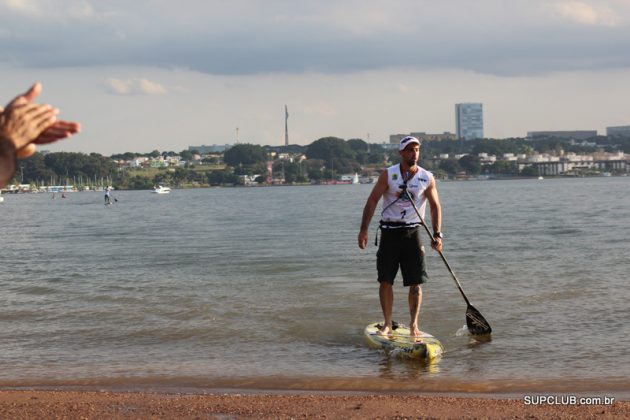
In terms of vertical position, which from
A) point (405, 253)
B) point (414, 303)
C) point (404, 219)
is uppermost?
point (404, 219)

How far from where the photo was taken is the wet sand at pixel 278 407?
22.7 ft

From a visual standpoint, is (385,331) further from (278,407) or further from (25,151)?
(25,151)

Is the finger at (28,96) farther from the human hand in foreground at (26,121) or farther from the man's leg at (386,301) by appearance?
the man's leg at (386,301)

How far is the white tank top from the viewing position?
31.9 feet

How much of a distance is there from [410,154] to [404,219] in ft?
2.62

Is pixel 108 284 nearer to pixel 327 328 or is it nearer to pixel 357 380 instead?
pixel 327 328

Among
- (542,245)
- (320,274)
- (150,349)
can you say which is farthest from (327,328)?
(542,245)

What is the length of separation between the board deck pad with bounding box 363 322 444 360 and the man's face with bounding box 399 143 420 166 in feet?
6.66

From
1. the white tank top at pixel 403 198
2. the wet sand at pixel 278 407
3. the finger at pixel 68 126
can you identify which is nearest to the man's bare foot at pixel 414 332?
the white tank top at pixel 403 198

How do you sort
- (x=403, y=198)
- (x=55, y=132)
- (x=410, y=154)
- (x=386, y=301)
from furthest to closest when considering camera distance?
(x=386, y=301), (x=403, y=198), (x=410, y=154), (x=55, y=132)

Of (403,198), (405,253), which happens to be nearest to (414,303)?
(405,253)

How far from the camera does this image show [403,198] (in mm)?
9797

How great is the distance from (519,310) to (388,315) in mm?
3190

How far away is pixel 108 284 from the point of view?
1747 cm
